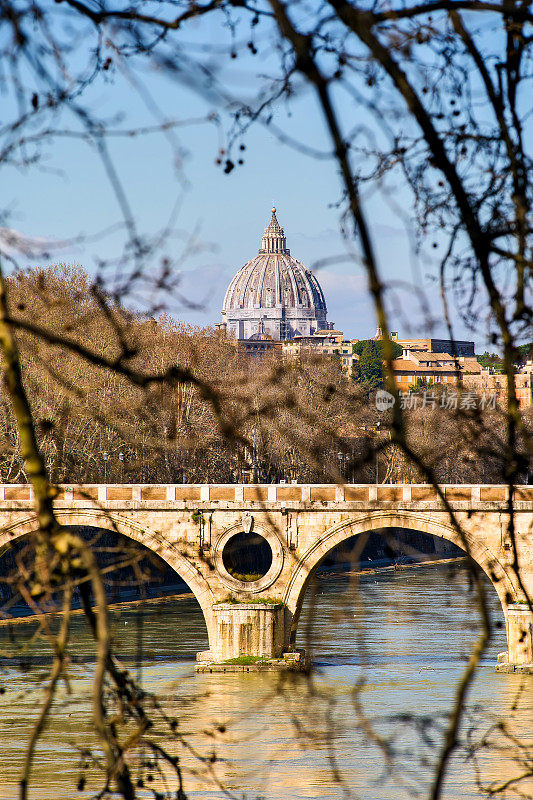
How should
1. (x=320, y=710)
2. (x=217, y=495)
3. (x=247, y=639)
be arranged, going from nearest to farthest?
1. (x=320, y=710)
2. (x=247, y=639)
3. (x=217, y=495)

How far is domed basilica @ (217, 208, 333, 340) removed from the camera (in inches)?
7407

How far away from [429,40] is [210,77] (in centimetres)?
56

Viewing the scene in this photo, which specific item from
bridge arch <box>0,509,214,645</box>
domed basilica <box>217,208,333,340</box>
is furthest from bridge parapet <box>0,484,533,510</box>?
domed basilica <box>217,208,333,340</box>

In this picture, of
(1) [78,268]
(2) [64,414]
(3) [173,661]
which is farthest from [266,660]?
(2) [64,414]

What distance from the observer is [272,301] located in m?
190

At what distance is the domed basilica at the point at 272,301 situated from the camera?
18812cm

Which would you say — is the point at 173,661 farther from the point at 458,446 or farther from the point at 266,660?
the point at 458,446

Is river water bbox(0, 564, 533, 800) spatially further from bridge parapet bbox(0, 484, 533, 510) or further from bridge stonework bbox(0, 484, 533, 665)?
bridge parapet bbox(0, 484, 533, 510)

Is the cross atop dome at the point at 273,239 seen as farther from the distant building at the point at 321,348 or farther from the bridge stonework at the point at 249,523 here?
the bridge stonework at the point at 249,523

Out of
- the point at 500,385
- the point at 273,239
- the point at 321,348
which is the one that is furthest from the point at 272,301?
the point at 500,385

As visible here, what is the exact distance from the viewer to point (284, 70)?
3.11m

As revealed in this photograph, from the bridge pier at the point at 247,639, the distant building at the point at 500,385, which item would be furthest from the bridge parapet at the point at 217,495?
the distant building at the point at 500,385

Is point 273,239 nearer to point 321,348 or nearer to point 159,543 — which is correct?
point 321,348

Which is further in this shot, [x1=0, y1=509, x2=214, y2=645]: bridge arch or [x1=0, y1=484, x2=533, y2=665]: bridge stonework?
[x1=0, y1=509, x2=214, y2=645]: bridge arch
